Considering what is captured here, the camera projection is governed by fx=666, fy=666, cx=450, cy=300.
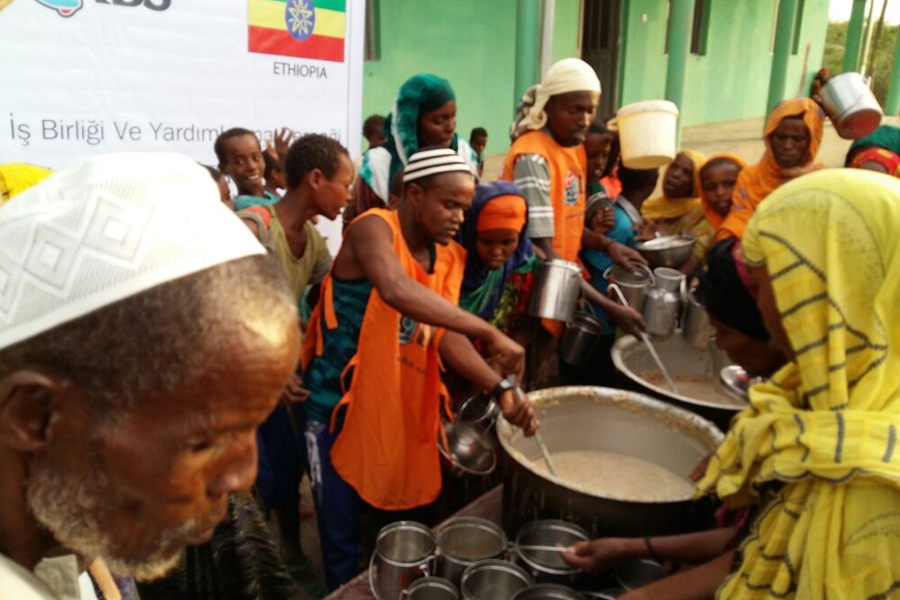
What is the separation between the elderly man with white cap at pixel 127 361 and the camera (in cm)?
65

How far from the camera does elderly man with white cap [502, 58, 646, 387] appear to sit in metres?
3.10

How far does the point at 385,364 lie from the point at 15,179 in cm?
113

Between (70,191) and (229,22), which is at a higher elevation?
(229,22)

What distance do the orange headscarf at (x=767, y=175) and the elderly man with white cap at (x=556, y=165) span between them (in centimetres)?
68

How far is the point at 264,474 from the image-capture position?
2.64m

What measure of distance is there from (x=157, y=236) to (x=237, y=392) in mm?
181

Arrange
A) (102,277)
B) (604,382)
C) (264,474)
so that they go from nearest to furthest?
(102,277)
(264,474)
(604,382)

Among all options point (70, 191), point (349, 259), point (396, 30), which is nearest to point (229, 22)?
point (349, 259)

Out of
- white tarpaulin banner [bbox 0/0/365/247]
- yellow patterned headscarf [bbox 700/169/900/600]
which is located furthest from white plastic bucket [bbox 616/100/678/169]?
yellow patterned headscarf [bbox 700/169/900/600]

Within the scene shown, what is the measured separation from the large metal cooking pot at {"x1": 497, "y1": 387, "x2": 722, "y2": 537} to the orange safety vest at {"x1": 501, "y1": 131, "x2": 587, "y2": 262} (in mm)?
1118

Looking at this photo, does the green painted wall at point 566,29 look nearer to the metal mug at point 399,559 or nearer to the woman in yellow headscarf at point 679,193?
the woman in yellow headscarf at point 679,193

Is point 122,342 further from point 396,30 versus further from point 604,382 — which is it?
point 396,30

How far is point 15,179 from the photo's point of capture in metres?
1.67

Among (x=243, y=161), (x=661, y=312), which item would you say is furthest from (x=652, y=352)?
(x=243, y=161)
